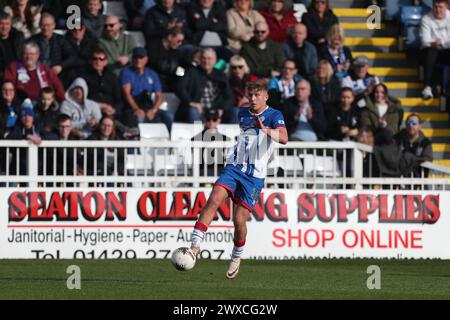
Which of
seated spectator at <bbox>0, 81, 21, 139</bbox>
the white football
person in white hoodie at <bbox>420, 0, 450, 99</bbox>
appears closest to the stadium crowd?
seated spectator at <bbox>0, 81, 21, 139</bbox>

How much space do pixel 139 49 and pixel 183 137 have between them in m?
1.94

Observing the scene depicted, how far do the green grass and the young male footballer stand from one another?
75 cm

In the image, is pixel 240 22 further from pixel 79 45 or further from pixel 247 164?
pixel 247 164

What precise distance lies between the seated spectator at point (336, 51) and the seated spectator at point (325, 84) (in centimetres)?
69

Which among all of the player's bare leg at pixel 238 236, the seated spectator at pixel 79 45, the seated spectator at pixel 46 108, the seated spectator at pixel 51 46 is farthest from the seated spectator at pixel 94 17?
the player's bare leg at pixel 238 236

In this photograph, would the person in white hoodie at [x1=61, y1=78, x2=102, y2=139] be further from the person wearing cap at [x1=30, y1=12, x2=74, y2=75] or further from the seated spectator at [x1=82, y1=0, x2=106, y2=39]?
the seated spectator at [x1=82, y1=0, x2=106, y2=39]

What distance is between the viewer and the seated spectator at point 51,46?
22766mm

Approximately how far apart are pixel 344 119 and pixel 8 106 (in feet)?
18.9

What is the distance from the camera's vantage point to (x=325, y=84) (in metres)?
23.5

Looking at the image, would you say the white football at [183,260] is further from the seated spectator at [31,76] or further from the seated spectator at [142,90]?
the seated spectator at [31,76]

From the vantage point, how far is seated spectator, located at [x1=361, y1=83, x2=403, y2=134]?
23125mm

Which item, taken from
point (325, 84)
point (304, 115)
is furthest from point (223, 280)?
point (325, 84)
